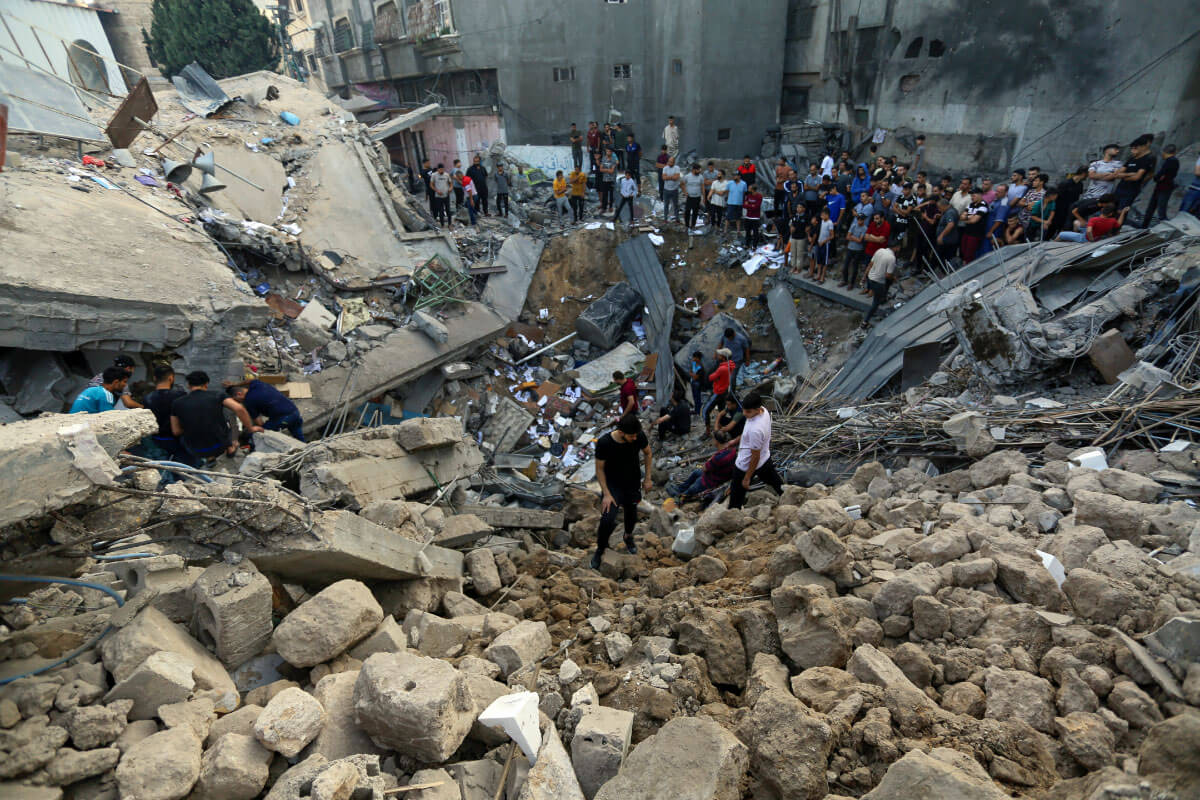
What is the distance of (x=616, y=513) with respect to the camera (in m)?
4.89

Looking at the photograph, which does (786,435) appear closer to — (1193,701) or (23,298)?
(1193,701)

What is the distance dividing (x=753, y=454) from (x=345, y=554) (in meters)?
3.17

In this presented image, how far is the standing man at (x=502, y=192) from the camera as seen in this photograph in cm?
1321

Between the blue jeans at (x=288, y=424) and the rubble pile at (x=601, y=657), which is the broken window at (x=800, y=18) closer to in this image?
the rubble pile at (x=601, y=657)

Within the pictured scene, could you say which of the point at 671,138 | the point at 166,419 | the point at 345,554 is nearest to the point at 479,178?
the point at 671,138

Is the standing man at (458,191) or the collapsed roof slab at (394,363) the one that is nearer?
the collapsed roof slab at (394,363)

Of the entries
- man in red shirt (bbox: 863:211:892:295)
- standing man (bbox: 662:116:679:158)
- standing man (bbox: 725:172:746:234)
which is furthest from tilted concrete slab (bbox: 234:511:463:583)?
standing man (bbox: 662:116:679:158)

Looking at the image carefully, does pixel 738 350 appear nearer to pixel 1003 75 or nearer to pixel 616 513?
pixel 616 513

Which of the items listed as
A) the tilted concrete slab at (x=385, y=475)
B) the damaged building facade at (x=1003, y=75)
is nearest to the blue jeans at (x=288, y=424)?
the tilted concrete slab at (x=385, y=475)

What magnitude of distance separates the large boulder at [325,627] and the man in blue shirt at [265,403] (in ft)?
10.3

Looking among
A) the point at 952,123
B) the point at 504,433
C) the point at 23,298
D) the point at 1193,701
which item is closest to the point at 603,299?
the point at 504,433

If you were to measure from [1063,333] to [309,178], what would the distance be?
10953 millimetres

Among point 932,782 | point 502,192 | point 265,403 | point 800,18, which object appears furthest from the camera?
point 800,18

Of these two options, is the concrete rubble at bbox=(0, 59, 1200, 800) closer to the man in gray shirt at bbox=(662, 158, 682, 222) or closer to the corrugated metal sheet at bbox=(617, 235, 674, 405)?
the corrugated metal sheet at bbox=(617, 235, 674, 405)
